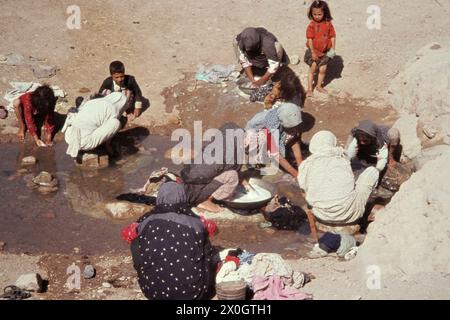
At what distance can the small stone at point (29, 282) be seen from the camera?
6.28m

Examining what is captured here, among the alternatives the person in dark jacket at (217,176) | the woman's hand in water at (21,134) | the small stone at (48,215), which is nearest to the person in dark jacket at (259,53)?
the person in dark jacket at (217,176)

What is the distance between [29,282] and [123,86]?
149 inches

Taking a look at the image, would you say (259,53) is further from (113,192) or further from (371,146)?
(113,192)

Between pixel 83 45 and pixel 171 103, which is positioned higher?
pixel 83 45

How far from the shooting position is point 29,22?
37.0 feet

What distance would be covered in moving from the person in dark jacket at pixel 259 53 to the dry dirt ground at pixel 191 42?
0.50 m

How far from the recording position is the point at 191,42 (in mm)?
10930

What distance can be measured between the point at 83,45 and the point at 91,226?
4.03m

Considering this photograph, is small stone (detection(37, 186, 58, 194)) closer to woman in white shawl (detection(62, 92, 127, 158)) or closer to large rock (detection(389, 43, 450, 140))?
woman in white shawl (detection(62, 92, 127, 158))

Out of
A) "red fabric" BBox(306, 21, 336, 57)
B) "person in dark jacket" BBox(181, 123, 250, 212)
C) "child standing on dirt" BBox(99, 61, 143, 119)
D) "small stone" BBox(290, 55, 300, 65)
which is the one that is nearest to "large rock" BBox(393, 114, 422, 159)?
"red fabric" BBox(306, 21, 336, 57)

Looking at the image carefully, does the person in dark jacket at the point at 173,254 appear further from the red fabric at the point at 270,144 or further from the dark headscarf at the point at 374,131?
the dark headscarf at the point at 374,131

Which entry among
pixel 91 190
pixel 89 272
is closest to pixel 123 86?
pixel 91 190
